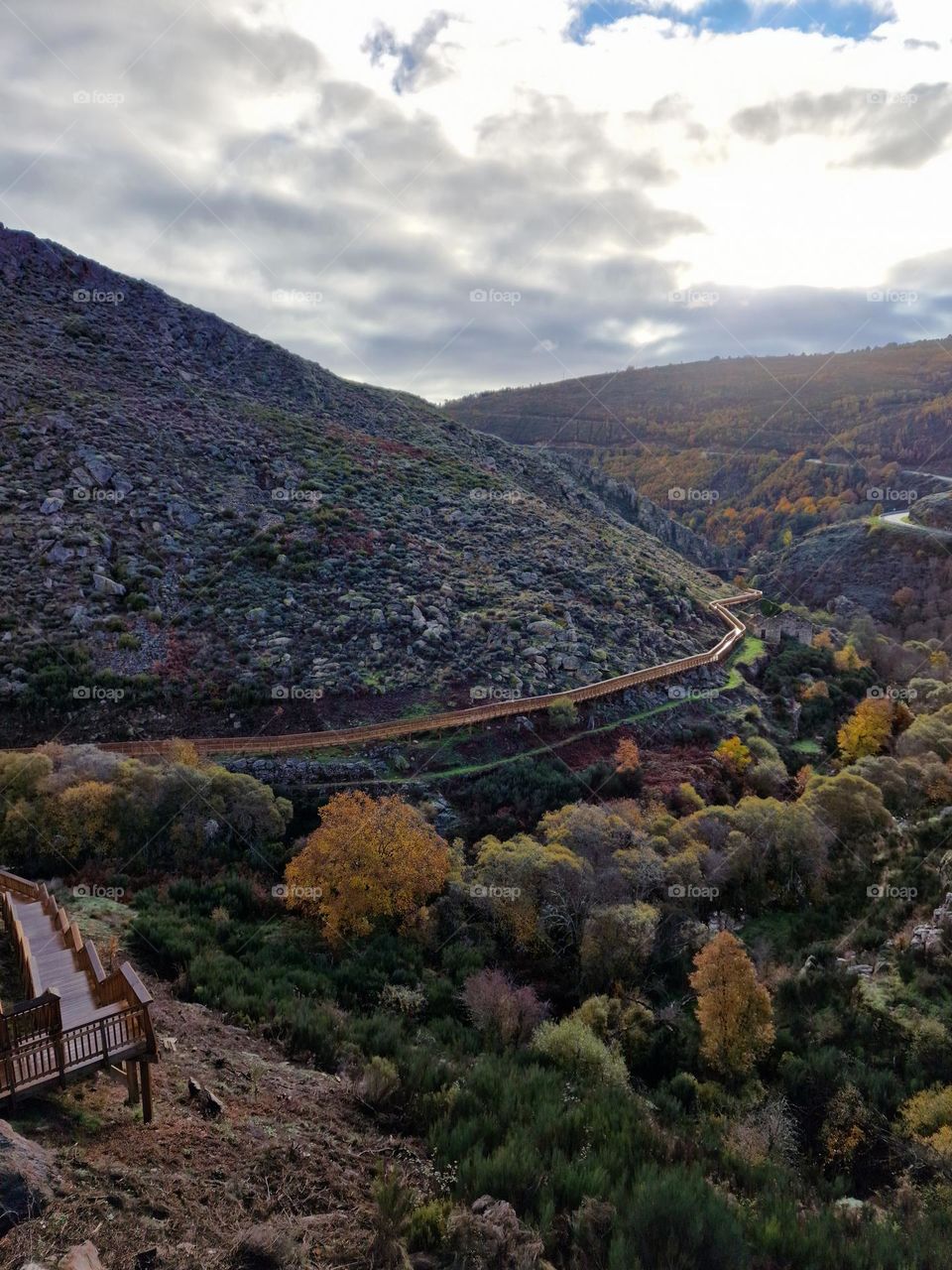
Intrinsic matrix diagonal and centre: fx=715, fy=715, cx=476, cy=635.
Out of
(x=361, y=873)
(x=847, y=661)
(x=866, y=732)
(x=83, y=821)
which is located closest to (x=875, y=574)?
(x=847, y=661)

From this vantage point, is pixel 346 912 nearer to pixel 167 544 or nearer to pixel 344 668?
pixel 344 668

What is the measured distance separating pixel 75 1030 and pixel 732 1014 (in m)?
13.0

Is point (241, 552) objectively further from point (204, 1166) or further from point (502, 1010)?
point (204, 1166)

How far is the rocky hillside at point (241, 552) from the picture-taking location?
94.6 feet

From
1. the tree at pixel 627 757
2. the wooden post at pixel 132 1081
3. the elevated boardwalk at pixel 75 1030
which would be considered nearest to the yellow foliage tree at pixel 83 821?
the elevated boardwalk at pixel 75 1030

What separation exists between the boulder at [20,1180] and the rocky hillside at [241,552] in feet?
67.7

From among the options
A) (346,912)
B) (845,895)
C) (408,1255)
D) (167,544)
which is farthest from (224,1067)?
(167,544)

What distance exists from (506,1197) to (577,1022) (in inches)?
212

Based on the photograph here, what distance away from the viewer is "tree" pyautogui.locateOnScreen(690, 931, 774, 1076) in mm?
15328

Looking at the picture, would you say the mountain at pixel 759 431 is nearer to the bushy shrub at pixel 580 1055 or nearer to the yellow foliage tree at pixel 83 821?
the yellow foliage tree at pixel 83 821

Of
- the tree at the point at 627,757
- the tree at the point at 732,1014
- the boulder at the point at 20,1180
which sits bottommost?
the tree at the point at 732,1014

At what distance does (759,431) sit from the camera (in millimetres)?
127250

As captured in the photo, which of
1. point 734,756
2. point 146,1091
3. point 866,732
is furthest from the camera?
point 866,732

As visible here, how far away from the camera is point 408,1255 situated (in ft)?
27.0
